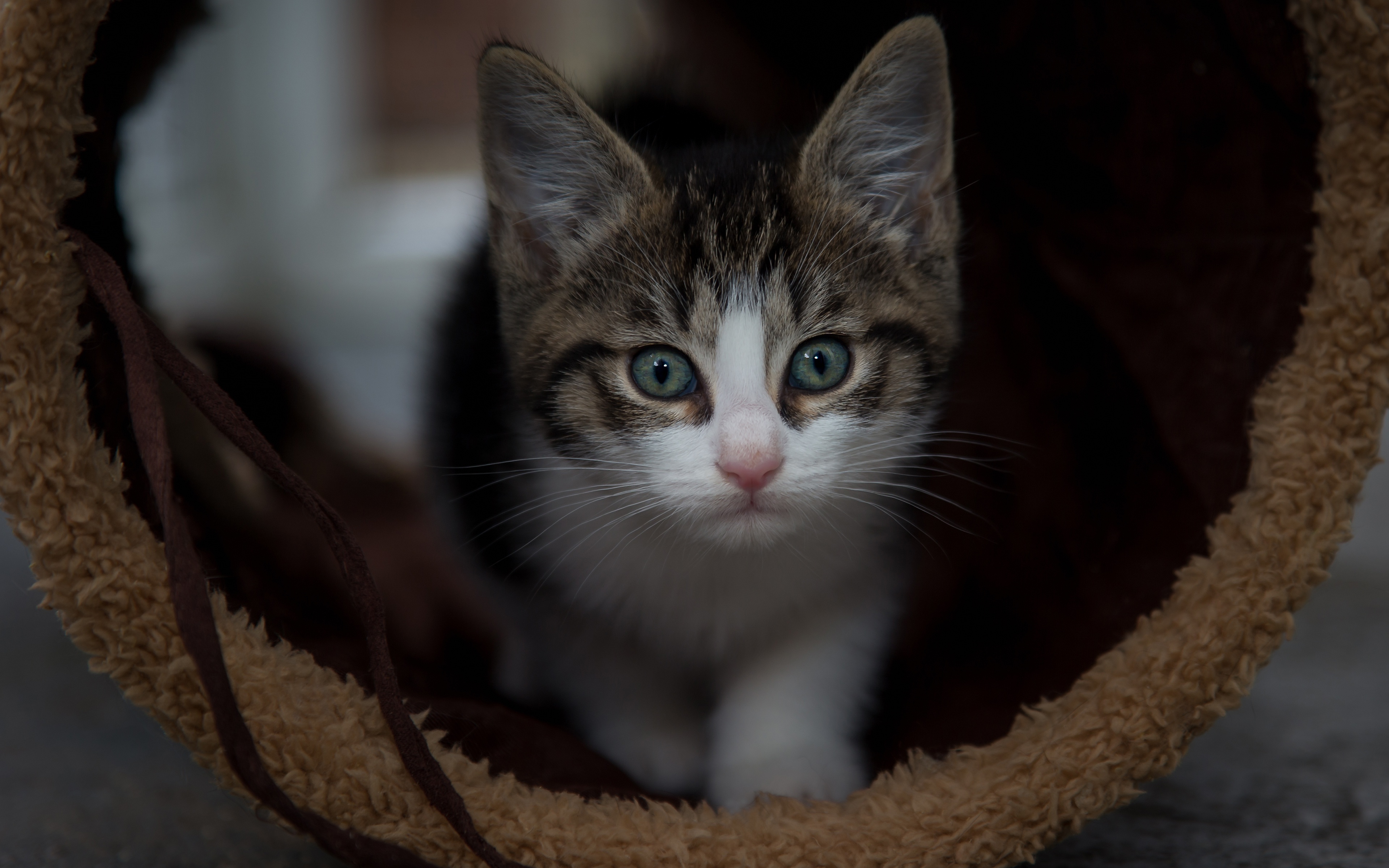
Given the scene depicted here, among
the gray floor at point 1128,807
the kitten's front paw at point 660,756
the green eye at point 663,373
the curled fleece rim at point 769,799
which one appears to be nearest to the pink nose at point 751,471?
the green eye at point 663,373

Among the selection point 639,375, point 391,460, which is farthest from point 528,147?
point 391,460

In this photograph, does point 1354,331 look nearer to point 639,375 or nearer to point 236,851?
point 639,375

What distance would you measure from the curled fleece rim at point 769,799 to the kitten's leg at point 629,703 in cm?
26

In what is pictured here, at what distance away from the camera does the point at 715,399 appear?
1096 millimetres

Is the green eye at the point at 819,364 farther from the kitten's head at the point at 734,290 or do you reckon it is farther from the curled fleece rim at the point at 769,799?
the curled fleece rim at the point at 769,799

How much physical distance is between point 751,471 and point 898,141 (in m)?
0.50

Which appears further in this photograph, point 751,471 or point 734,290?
point 734,290

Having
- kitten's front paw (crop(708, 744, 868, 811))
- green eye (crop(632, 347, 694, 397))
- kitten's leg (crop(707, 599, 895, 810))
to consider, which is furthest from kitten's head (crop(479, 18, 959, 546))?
kitten's front paw (crop(708, 744, 868, 811))

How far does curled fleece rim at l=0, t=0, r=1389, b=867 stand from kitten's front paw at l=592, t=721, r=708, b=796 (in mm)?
244

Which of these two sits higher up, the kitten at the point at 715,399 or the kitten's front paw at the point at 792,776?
the kitten at the point at 715,399

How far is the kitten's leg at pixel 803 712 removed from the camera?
1.18 metres

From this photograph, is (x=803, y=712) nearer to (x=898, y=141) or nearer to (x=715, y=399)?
(x=715, y=399)

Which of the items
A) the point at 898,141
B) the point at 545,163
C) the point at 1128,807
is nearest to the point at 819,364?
the point at 898,141

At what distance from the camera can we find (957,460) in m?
1.53
